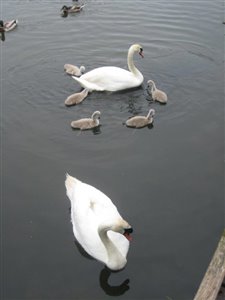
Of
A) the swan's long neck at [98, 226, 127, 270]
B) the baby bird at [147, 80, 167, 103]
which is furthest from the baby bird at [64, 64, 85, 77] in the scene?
the swan's long neck at [98, 226, 127, 270]

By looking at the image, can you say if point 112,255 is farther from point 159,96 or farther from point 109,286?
point 159,96

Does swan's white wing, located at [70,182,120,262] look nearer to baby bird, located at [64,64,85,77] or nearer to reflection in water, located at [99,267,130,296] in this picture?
reflection in water, located at [99,267,130,296]

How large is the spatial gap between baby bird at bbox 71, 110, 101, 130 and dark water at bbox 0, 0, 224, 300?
0.46ft

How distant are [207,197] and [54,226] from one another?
8.33ft

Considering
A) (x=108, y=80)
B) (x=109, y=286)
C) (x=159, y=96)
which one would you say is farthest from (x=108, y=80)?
(x=109, y=286)

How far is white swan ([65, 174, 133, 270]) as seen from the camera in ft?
21.6

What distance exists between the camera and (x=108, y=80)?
36.7 feet

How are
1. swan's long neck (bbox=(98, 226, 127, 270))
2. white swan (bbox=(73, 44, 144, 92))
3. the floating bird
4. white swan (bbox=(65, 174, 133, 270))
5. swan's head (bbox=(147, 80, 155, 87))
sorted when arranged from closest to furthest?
white swan (bbox=(65, 174, 133, 270)), swan's long neck (bbox=(98, 226, 127, 270)), swan's head (bbox=(147, 80, 155, 87)), white swan (bbox=(73, 44, 144, 92)), the floating bird

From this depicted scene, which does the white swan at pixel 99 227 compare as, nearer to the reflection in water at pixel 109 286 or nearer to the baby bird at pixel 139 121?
the reflection in water at pixel 109 286

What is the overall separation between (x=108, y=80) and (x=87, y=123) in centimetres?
177

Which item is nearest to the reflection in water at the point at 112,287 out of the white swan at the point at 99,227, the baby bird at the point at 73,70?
the white swan at the point at 99,227

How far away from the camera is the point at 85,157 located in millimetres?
9086

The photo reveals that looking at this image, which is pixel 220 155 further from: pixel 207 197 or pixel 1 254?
pixel 1 254

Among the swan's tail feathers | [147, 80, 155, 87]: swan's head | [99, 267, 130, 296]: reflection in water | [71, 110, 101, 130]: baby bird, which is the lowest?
[99, 267, 130, 296]: reflection in water
